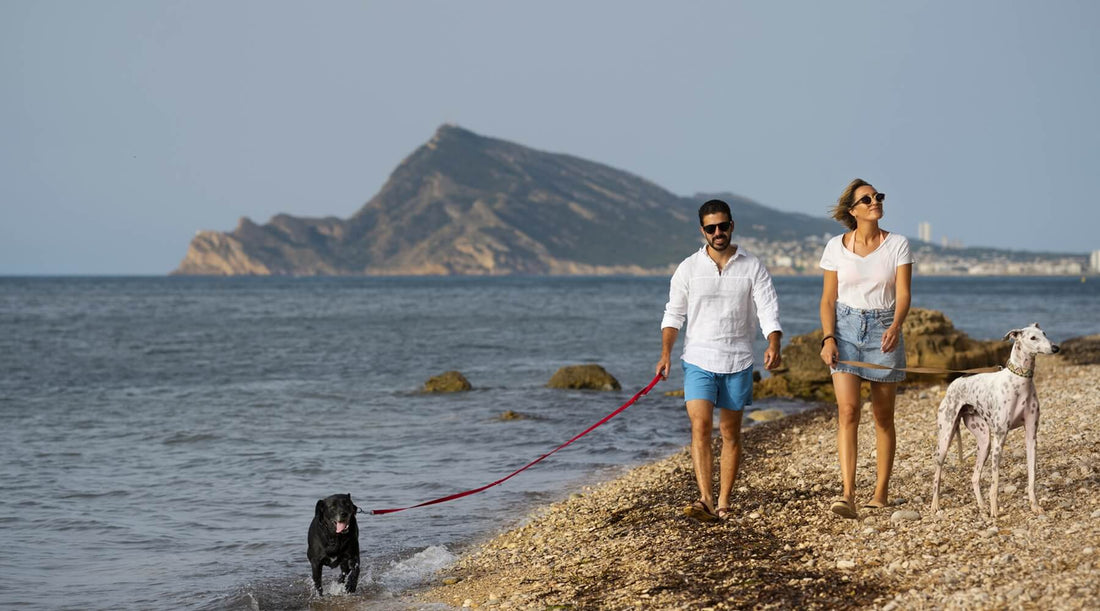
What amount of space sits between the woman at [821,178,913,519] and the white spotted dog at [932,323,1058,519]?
395mm

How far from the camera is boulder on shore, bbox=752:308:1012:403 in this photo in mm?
19469

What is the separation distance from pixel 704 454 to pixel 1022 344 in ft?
7.12

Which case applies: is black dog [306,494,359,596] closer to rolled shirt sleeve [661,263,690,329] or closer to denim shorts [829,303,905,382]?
rolled shirt sleeve [661,263,690,329]

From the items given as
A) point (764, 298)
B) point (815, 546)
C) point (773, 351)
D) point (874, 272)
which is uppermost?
point (874, 272)

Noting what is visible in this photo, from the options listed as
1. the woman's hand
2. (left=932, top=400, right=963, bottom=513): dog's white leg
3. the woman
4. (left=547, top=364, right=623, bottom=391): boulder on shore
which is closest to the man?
the woman

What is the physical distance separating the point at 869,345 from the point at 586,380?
15.8 m

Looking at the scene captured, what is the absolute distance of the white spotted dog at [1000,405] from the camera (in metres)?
6.11

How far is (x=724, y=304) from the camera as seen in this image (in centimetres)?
662

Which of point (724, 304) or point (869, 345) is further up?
point (724, 304)

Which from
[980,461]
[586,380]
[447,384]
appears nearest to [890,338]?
[980,461]

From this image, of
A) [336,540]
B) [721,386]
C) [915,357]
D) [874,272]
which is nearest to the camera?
[874,272]

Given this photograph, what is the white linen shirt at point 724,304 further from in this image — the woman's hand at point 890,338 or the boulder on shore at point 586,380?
the boulder on shore at point 586,380

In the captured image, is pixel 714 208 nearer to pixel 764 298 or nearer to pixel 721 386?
pixel 764 298

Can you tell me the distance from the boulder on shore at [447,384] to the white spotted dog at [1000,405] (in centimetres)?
1634
